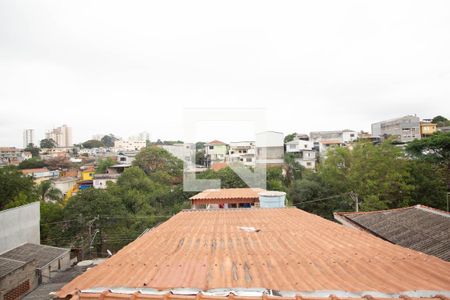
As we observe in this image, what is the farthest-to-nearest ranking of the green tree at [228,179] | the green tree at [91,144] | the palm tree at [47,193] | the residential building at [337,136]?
the green tree at [91,144]
the residential building at [337,136]
the palm tree at [47,193]
the green tree at [228,179]

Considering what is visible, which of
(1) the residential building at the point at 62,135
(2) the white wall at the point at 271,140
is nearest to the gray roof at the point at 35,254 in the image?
(2) the white wall at the point at 271,140

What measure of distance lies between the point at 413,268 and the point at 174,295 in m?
2.26

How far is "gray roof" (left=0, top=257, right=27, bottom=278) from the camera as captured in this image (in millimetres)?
8743

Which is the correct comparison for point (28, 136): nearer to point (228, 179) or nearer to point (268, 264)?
point (228, 179)

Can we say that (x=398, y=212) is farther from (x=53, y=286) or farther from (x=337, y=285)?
(x=53, y=286)

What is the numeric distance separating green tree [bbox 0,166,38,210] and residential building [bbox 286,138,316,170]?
26.6 metres

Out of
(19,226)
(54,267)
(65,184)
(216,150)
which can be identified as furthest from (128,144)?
(54,267)

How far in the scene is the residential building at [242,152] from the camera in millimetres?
34566

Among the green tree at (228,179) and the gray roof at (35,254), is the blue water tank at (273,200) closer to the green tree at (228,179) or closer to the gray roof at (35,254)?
the gray roof at (35,254)

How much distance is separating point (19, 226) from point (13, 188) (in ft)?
32.2

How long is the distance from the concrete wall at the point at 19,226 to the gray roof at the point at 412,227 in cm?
1296

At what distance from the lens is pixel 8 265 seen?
9203 millimetres

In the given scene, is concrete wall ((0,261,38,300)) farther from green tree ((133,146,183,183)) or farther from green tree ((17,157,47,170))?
green tree ((17,157,47,170))

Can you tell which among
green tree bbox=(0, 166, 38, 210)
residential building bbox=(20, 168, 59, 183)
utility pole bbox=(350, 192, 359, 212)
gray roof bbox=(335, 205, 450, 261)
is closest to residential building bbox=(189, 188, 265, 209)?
gray roof bbox=(335, 205, 450, 261)
